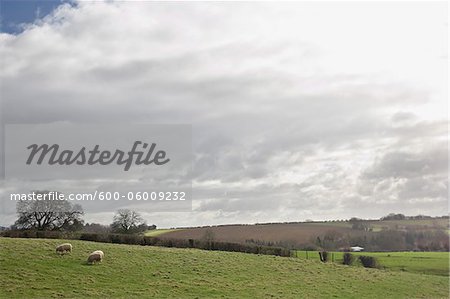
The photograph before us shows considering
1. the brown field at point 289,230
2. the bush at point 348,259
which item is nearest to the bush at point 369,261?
the bush at point 348,259

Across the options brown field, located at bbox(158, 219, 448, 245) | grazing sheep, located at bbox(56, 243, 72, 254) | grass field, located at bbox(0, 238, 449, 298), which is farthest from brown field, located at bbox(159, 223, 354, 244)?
grazing sheep, located at bbox(56, 243, 72, 254)

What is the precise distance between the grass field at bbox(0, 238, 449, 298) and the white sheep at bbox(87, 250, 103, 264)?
1.68 ft

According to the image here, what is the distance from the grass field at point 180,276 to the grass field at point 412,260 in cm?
744

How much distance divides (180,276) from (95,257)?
5945 mm

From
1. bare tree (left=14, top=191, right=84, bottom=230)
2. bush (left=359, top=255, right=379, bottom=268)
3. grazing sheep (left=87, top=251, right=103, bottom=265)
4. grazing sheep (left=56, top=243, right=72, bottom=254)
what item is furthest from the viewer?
bush (left=359, top=255, right=379, bottom=268)

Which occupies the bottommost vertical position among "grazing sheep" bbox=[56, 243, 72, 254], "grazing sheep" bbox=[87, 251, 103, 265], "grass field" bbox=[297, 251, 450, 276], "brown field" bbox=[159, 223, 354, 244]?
"grass field" bbox=[297, 251, 450, 276]

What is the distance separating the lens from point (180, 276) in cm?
3503

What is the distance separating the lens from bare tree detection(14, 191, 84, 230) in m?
51.0

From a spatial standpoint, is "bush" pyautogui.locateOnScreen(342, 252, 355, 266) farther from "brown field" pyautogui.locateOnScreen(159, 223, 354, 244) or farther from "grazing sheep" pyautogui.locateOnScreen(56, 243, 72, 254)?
"grazing sheep" pyautogui.locateOnScreen(56, 243, 72, 254)

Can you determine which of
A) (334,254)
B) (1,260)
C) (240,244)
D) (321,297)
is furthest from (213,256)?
(334,254)

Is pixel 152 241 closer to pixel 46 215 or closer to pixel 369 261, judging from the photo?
pixel 46 215

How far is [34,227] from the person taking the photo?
5097cm

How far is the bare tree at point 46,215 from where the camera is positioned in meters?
51.0

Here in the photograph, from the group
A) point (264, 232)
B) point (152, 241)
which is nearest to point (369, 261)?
point (264, 232)
